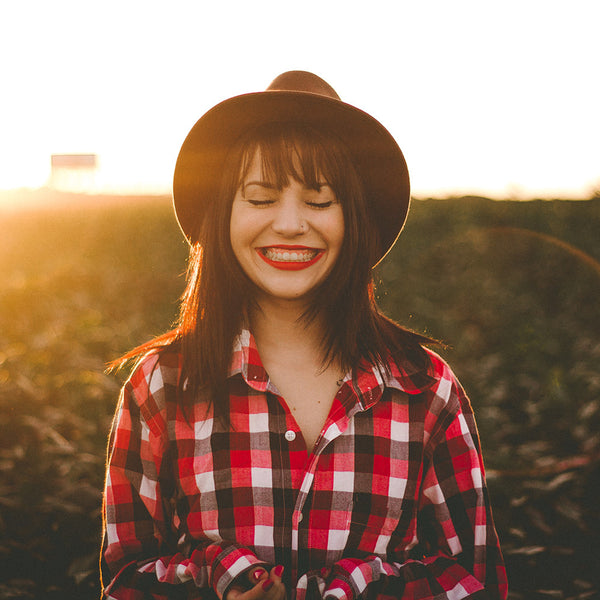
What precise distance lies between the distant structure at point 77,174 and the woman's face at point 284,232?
8.50 m

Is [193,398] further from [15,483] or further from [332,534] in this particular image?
[15,483]

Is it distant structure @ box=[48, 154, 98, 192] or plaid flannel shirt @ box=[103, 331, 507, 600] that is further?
distant structure @ box=[48, 154, 98, 192]

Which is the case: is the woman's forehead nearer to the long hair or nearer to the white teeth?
the long hair

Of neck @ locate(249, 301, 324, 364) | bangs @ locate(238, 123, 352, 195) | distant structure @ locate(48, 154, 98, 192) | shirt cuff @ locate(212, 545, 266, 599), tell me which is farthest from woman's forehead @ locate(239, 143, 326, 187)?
distant structure @ locate(48, 154, 98, 192)

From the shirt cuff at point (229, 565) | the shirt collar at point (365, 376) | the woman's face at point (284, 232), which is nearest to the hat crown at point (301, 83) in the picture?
the woman's face at point (284, 232)

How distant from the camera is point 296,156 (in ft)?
4.56

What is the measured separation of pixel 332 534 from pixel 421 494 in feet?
0.96

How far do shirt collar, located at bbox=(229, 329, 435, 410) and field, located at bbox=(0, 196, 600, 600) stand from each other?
26.3 inches

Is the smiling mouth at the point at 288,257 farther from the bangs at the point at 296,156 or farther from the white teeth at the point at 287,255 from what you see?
the bangs at the point at 296,156

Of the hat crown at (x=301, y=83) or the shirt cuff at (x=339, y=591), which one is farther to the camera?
the hat crown at (x=301, y=83)

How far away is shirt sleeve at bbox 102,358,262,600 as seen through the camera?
139cm

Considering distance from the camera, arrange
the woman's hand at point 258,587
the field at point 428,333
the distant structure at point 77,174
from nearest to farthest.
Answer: the woman's hand at point 258,587 < the field at point 428,333 < the distant structure at point 77,174

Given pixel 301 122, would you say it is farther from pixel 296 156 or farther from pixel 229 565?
pixel 229 565

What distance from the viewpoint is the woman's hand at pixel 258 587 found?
1.25 meters
